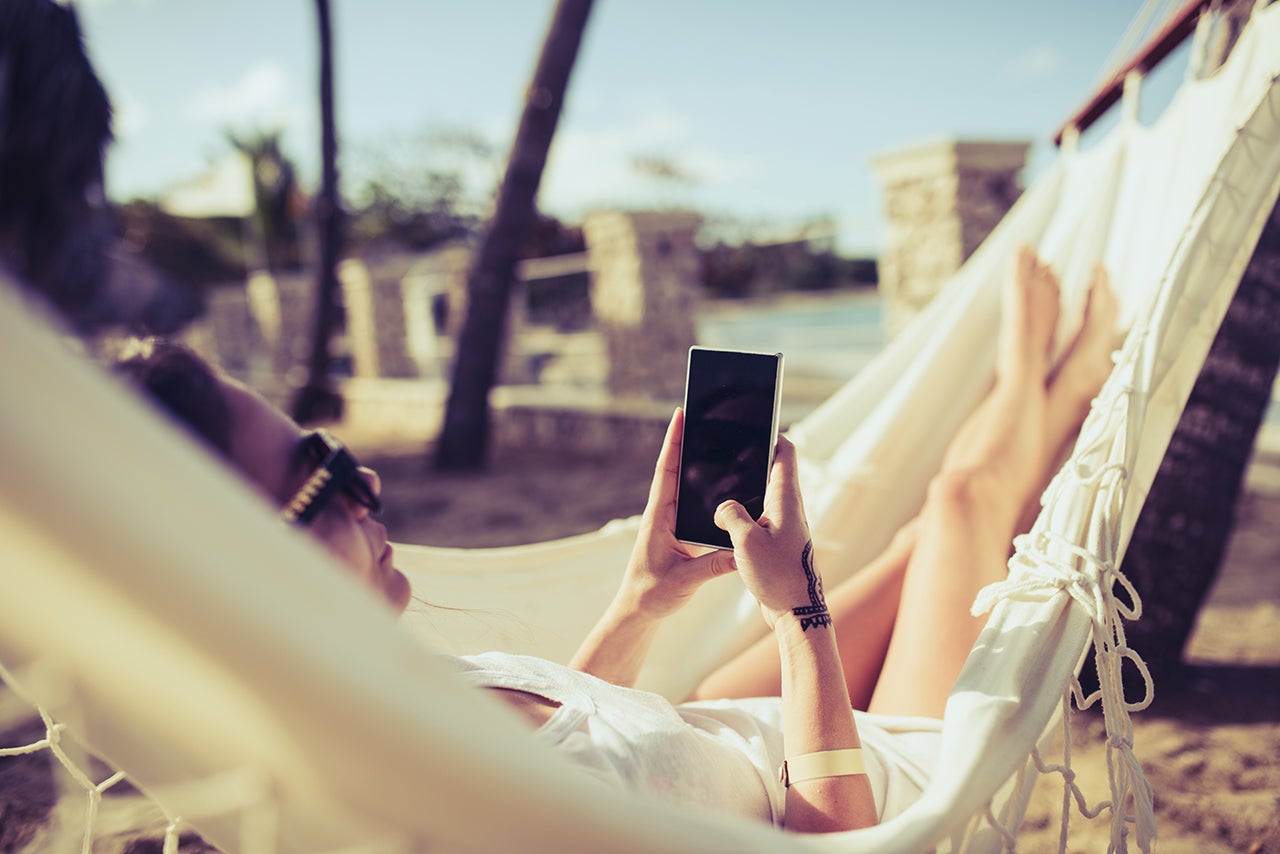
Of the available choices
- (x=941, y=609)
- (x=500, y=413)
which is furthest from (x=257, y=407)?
(x=500, y=413)

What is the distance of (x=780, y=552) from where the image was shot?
→ 0.79 m

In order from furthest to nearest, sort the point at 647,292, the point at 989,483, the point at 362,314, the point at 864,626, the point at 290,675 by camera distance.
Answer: the point at 362,314
the point at 647,292
the point at 989,483
the point at 864,626
the point at 290,675

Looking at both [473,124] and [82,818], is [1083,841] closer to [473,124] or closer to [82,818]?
[82,818]

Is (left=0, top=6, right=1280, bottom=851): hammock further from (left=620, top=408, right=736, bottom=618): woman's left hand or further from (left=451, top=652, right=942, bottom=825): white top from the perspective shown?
(left=620, top=408, right=736, bottom=618): woman's left hand

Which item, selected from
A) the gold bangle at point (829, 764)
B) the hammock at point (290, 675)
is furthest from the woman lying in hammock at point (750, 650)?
the hammock at point (290, 675)

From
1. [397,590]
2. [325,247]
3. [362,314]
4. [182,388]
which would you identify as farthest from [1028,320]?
[362,314]

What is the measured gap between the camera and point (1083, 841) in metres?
1.32

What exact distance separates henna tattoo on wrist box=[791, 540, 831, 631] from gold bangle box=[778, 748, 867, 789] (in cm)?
12

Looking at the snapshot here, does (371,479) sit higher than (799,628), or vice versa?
(371,479)

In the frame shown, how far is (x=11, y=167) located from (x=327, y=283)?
80.8 inches

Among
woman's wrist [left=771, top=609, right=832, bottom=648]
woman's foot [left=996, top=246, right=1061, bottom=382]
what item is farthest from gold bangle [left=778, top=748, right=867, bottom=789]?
woman's foot [left=996, top=246, right=1061, bottom=382]

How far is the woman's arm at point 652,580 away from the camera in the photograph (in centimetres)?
89

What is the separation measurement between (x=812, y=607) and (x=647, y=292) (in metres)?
4.12

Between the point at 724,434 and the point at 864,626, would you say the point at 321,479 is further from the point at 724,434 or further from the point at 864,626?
the point at 864,626
